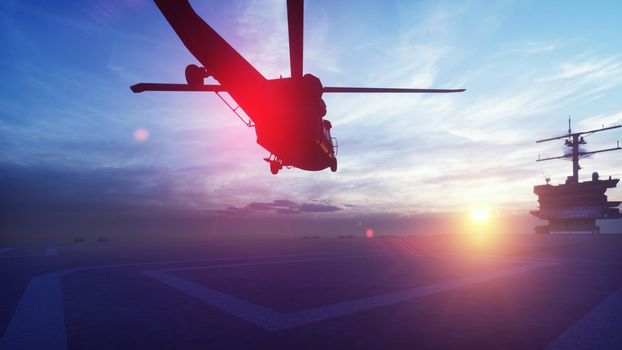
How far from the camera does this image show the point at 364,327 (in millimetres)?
7387

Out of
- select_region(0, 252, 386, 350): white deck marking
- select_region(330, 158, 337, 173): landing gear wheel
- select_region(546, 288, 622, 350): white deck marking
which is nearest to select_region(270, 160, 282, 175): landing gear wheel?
select_region(330, 158, 337, 173): landing gear wheel

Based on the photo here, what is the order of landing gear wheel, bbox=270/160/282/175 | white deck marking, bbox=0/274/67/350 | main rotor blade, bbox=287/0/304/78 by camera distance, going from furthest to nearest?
landing gear wheel, bbox=270/160/282/175 → main rotor blade, bbox=287/0/304/78 → white deck marking, bbox=0/274/67/350

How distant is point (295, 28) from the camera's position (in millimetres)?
8703

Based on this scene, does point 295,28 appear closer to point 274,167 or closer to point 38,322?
point 38,322

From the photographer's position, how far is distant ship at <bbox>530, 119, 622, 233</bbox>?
6366cm

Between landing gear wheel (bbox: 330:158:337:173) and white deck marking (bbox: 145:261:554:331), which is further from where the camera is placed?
landing gear wheel (bbox: 330:158:337:173)

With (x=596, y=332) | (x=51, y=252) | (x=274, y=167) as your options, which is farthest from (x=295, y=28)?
(x=51, y=252)

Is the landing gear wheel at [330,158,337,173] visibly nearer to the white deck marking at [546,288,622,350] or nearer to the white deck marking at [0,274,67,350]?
the white deck marking at [546,288,622,350]

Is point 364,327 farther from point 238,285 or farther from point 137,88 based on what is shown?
point 137,88

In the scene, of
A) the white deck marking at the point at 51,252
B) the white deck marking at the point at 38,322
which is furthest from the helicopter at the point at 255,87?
the white deck marking at the point at 51,252

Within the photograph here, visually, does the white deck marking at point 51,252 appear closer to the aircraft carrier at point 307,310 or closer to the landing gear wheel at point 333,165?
the aircraft carrier at point 307,310

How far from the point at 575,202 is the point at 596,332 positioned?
7608 centimetres

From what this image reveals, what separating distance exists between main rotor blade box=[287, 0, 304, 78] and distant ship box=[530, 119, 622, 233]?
78508 mm

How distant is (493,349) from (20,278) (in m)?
16.9
